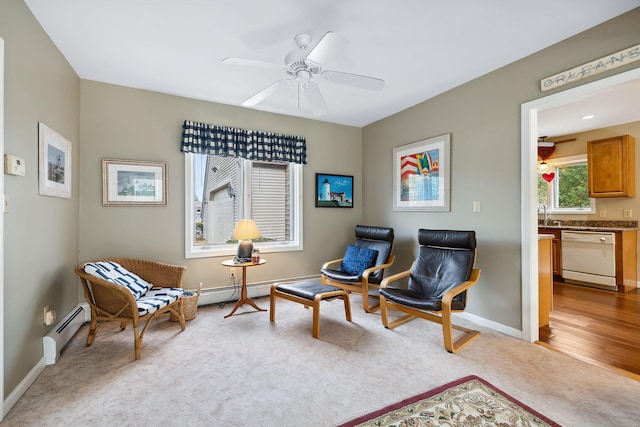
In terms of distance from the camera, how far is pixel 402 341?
270cm

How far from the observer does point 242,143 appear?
156 inches

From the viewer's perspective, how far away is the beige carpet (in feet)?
5.74

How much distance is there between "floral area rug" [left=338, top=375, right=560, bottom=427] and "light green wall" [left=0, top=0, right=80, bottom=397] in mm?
2134

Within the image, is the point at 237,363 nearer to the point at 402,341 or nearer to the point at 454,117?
the point at 402,341

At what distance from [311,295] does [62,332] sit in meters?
2.10

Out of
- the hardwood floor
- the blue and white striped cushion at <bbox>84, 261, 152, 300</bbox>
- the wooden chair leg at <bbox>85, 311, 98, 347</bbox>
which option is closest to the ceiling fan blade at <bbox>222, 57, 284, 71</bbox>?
the blue and white striped cushion at <bbox>84, 261, 152, 300</bbox>

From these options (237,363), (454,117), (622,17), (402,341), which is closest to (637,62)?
(622,17)

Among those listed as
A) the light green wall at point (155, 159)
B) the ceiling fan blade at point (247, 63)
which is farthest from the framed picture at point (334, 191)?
the ceiling fan blade at point (247, 63)

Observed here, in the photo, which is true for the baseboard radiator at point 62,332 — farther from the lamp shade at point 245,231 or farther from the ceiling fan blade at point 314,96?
the ceiling fan blade at point 314,96

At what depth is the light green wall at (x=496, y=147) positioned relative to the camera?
2404mm

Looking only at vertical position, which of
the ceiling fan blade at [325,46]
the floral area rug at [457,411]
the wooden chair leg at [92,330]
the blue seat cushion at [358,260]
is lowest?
the floral area rug at [457,411]

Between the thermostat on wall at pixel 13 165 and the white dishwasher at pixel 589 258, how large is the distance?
645 cm

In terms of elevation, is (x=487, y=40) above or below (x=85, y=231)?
above

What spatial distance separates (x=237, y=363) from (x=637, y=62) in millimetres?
3604
